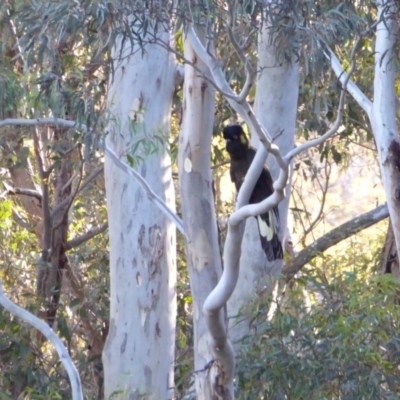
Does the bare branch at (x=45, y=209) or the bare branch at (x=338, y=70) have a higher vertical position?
the bare branch at (x=45, y=209)

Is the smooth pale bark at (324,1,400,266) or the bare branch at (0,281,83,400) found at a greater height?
the smooth pale bark at (324,1,400,266)

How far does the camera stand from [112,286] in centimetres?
470

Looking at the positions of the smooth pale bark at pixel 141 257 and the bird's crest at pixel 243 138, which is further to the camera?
the smooth pale bark at pixel 141 257

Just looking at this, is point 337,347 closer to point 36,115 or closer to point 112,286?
point 112,286

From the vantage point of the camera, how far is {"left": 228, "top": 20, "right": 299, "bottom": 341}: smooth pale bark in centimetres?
433

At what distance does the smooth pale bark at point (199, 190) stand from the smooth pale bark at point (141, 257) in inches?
45.9

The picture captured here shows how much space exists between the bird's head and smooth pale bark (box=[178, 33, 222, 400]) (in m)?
0.97

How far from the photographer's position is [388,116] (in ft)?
12.9

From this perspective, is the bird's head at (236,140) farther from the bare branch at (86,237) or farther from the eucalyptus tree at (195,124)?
the bare branch at (86,237)

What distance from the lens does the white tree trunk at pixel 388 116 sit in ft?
12.5

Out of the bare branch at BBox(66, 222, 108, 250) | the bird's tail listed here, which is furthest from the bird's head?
the bare branch at BBox(66, 222, 108, 250)

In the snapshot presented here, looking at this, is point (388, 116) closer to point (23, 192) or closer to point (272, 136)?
point (272, 136)

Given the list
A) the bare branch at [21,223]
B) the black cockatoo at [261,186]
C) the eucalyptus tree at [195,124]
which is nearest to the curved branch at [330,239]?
the eucalyptus tree at [195,124]

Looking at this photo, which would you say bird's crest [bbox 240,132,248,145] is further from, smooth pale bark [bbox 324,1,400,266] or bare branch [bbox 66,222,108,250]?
bare branch [bbox 66,222,108,250]
